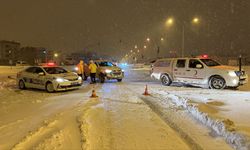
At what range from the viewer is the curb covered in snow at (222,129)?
223 inches

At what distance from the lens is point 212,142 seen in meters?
6.14

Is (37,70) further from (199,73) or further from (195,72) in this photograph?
(199,73)

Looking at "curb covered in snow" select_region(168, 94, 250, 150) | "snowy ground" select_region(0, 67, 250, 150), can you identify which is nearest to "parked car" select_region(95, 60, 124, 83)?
"snowy ground" select_region(0, 67, 250, 150)

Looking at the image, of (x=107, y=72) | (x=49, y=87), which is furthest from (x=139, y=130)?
(x=107, y=72)

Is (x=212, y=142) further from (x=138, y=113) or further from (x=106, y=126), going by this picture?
(x=138, y=113)

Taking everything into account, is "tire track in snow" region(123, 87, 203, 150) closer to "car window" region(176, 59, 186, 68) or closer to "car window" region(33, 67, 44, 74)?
"car window" region(176, 59, 186, 68)

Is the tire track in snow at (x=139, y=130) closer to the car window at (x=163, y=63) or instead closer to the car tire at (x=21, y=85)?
the car tire at (x=21, y=85)

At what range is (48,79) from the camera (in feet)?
51.6

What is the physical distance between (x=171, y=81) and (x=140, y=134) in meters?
12.3

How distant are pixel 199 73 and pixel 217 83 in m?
1.24

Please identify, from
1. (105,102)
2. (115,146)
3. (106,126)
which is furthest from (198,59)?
(115,146)

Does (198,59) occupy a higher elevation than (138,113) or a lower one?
higher

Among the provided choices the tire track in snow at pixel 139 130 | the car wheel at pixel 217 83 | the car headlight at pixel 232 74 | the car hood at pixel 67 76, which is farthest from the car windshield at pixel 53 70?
the car headlight at pixel 232 74

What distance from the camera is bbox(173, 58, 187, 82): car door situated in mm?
17672
